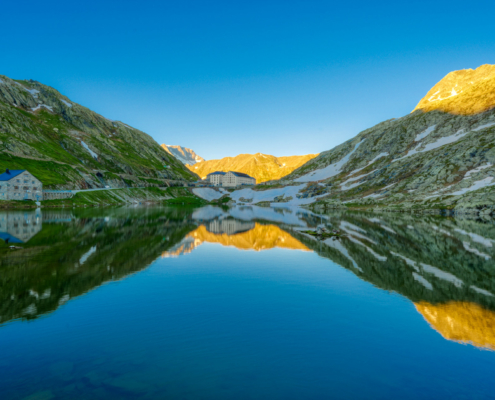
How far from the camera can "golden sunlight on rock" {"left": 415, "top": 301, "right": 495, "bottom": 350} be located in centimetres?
1683

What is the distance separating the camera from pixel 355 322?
19094 millimetres

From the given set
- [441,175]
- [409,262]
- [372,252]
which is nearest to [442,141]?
[441,175]

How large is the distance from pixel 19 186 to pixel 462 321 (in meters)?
152

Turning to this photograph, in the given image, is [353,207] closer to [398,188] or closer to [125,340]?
[398,188]

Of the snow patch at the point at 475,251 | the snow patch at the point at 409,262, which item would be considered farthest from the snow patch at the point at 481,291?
the snow patch at the point at 475,251

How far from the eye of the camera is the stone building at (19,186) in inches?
4621

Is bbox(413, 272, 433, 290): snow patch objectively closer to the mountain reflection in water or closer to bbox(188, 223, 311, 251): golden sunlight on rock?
the mountain reflection in water

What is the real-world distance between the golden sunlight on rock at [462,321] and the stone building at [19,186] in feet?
487

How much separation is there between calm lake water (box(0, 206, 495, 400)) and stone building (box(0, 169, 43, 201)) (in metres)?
107

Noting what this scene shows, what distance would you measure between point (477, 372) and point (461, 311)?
8293 mm

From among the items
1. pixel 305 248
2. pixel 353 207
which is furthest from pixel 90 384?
pixel 353 207

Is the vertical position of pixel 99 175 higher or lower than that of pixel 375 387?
higher

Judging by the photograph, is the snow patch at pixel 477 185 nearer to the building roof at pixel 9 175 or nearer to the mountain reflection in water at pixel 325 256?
the mountain reflection in water at pixel 325 256

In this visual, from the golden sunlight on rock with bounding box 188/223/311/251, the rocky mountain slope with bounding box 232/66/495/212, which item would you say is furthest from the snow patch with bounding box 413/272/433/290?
the rocky mountain slope with bounding box 232/66/495/212
